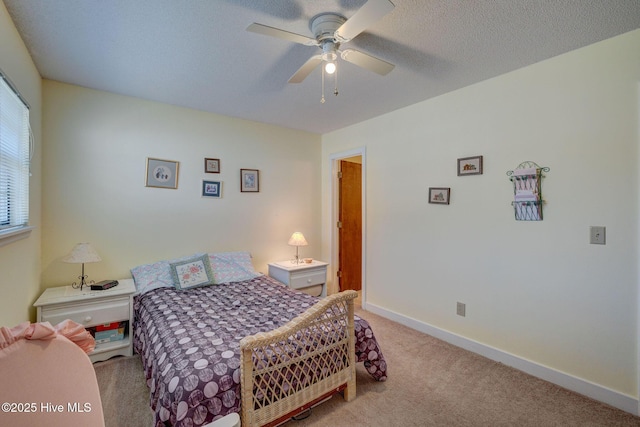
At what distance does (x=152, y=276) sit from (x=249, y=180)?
1542 millimetres

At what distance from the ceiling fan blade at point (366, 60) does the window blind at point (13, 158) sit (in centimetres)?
184

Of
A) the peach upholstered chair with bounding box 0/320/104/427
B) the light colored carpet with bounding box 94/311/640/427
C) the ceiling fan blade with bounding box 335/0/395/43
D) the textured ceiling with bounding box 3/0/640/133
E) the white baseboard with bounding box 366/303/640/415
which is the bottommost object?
the light colored carpet with bounding box 94/311/640/427

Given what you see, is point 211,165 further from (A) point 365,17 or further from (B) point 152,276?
(A) point 365,17

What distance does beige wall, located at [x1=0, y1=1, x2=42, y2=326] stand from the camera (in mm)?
1609

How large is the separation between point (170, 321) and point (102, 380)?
789mm

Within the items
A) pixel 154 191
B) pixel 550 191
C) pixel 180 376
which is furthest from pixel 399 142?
pixel 180 376

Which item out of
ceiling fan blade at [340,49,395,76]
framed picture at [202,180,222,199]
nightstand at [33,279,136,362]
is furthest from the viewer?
framed picture at [202,180,222,199]

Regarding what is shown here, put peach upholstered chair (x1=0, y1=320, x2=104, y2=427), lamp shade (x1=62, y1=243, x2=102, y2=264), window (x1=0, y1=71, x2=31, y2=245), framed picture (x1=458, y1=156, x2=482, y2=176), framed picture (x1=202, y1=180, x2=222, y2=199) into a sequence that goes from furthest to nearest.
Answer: framed picture (x1=202, y1=180, x2=222, y2=199), framed picture (x1=458, y1=156, x2=482, y2=176), lamp shade (x1=62, y1=243, x2=102, y2=264), window (x1=0, y1=71, x2=31, y2=245), peach upholstered chair (x1=0, y1=320, x2=104, y2=427)

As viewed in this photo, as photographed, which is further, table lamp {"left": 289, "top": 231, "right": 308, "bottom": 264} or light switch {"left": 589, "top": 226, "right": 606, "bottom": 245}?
table lamp {"left": 289, "top": 231, "right": 308, "bottom": 264}

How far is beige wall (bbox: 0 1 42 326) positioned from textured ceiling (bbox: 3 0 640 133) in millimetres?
108

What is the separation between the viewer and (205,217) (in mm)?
3408

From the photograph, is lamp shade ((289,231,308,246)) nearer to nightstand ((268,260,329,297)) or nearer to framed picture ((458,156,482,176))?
nightstand ((268,260,329,297))

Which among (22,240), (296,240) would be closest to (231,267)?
(296,240)

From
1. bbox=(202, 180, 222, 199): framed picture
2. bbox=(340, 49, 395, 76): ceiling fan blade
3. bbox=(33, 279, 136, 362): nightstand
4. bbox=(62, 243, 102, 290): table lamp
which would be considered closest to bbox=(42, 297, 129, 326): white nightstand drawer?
bbox=(33, 279, 136, 362): nightstand
